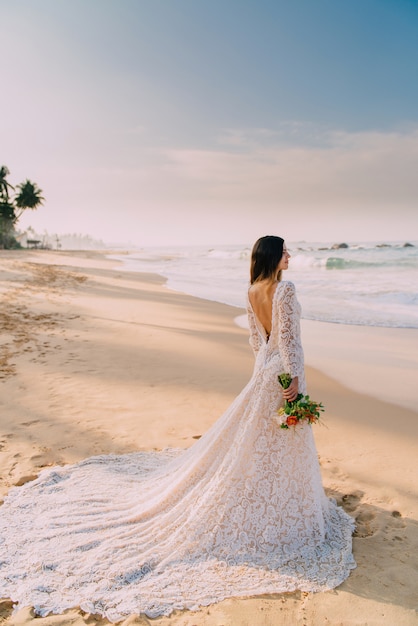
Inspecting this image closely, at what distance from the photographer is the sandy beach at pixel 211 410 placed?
2.71 meters

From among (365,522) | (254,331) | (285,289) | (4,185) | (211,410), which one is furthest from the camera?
(4,185)

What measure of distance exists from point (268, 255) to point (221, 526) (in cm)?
190

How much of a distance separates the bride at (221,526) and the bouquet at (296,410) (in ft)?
0.18

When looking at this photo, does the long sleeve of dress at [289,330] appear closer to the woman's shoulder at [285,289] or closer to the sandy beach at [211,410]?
the woman's shoulder at [285,289]

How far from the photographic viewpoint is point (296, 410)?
9.56ft

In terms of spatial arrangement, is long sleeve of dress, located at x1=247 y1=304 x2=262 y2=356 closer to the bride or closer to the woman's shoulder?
the bride

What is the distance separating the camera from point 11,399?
6004mm

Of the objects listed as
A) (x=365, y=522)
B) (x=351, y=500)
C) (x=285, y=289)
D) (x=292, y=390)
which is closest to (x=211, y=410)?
(x=351, y=500)

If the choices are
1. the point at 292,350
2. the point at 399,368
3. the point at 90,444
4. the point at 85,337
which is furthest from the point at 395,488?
the point at 85,337

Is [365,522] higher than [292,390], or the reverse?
[292,390]

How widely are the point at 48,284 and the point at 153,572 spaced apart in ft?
57.8

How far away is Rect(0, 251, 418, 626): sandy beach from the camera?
2.71 meters

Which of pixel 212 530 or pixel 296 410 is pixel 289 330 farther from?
pixel 212 530

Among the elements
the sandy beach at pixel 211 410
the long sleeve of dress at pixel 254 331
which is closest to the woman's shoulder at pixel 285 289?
the long sleeve of dress at pixel 254 331
